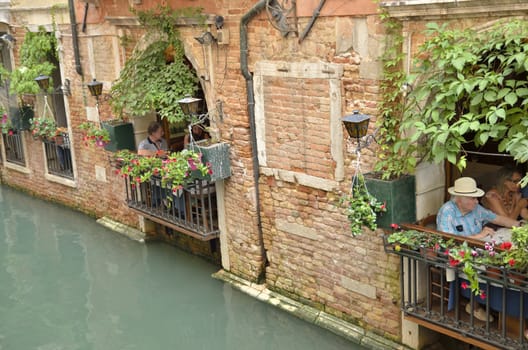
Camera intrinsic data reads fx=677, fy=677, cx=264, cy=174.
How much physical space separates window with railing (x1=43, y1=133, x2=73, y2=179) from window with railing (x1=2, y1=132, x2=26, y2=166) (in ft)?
3.46

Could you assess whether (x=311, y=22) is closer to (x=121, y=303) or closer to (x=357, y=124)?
(x=357, y=124)

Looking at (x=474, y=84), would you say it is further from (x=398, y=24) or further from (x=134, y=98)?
(x=134, y=98)

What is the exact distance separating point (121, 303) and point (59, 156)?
4479mm

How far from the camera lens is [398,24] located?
19.0ft

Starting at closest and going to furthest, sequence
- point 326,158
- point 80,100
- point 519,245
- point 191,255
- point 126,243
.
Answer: point 519,245
point 326,158
point 191,255
point 126,243
point 80,100

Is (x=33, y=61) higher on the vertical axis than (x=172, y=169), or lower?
higher

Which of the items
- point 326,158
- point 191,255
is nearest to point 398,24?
point 326,158

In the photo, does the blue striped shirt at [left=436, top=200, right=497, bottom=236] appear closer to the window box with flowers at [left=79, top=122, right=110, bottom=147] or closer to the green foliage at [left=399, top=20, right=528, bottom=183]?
the green foliage at [left=399, top=20, right=528, bottom=183]

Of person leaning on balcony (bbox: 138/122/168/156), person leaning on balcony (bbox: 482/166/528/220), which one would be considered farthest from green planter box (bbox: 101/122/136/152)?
person leaning on balcony (bbox: 482/166/528/220)

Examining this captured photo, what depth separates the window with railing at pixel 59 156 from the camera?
38.5 feet

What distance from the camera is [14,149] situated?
44.7 ft

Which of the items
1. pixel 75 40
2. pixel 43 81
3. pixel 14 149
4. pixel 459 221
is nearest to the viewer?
pixel 459 221

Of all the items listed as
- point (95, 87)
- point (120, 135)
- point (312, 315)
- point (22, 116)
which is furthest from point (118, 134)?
point (312, 315)

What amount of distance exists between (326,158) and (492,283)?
86.1 inches
